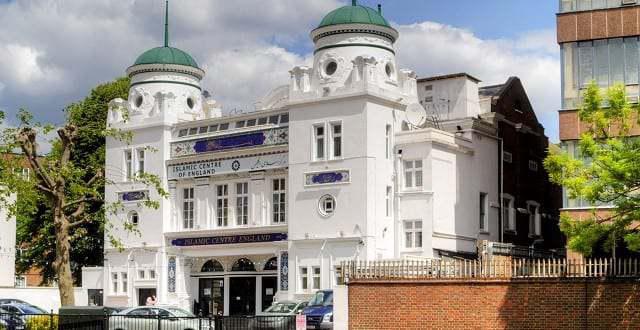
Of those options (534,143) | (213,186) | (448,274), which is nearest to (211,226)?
(213,186)

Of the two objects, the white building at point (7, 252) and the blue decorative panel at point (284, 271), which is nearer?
the blue decorative panel at point (284, 271)

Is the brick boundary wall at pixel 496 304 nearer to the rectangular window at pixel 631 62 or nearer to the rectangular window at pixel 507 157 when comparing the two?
the rectangular window at pixel 631 62

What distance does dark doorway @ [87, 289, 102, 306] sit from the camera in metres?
61.2

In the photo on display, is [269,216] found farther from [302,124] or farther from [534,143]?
[534,143]

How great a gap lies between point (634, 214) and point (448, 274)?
24.9 feet

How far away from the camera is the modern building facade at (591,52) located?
42.7m

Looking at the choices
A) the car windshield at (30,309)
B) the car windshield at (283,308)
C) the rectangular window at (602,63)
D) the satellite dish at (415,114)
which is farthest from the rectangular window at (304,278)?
the rectangular window at (602,63)

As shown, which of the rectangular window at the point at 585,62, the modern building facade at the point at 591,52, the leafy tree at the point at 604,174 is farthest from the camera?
the rectangular window at the point at 585,62

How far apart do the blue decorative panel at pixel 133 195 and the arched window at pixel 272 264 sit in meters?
8.28

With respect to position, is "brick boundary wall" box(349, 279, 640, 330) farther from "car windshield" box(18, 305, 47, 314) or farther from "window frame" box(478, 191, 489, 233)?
"window frame" box(478, 191, 489, 233)

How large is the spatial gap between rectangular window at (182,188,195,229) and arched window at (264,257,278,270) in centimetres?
517

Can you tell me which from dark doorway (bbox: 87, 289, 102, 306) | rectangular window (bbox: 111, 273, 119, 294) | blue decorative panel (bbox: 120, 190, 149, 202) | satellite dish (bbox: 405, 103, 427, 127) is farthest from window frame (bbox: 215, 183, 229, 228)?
satellite dish (bbox: 405, 103, 427, 127)

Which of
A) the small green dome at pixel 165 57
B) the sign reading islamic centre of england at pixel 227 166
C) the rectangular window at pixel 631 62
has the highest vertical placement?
the small green dome at pixel 165 57

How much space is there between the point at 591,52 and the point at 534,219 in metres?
18.5
